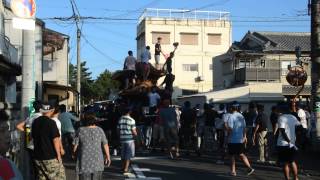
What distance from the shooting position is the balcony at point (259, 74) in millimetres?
47500

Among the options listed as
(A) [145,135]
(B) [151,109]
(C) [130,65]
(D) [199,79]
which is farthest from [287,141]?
(D) [199,79]

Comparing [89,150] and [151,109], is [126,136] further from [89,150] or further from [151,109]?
[151,109]

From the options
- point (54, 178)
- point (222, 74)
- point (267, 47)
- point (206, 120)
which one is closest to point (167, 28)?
point (222, 74)

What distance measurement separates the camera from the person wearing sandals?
370 inches

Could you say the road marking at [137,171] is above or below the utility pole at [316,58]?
below

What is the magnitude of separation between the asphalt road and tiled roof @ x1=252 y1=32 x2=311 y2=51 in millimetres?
34086

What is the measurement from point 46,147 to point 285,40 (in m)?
44.9

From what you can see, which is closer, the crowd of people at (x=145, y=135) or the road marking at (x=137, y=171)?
the crowd of people at (x=145, y=135)

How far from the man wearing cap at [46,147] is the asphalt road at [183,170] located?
13.8 ft

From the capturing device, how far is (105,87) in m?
85.7

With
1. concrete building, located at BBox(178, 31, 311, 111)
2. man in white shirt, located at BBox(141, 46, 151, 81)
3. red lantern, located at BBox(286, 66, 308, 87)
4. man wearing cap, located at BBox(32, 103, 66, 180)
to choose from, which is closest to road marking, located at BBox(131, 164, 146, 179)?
man wearing cap, located at BBox(32, 103, 66, 180)

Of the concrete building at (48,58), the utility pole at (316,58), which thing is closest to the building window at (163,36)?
the concrete building at (48,58)

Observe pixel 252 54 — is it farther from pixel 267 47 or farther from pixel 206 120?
pixel 206 120

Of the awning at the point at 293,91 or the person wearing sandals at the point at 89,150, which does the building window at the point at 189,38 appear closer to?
the awning at the point at 293,91
